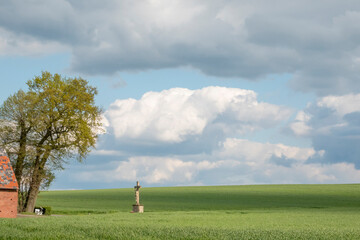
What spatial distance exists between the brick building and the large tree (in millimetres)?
7070

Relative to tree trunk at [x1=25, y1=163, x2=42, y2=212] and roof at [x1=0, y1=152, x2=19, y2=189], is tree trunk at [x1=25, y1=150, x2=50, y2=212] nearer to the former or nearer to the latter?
Result: tree trunk at [x1=25, y1=163, x2=42, y2=212]

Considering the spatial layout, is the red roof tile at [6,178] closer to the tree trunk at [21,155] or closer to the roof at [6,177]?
the roof at [6,177]

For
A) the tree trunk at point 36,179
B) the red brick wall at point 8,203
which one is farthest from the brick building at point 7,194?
the tree trunk at point 36,179

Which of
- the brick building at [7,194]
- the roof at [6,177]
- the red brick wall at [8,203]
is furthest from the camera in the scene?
the roof at [6,177]

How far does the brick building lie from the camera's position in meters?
46.3

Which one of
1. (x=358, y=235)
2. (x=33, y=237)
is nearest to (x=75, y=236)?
(x=33, y=237)

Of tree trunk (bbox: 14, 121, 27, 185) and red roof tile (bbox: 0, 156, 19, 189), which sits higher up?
tree trunk (bbox: 14, 121, 27, 185)

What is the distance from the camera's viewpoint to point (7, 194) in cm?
4703

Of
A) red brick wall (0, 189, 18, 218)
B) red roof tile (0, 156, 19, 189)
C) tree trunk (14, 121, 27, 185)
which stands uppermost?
tree trunk (14, 121, 27, 185)

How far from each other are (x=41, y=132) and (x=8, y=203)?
39.3ft

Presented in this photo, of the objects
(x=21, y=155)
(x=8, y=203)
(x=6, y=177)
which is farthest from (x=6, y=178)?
(x=21, y=155)

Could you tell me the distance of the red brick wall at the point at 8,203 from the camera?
46125 mm

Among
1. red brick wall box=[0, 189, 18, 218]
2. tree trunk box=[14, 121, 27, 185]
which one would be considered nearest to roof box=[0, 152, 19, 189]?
red brick wall box=[0, 189, 18, 218]

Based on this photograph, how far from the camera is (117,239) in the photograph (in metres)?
20.7
